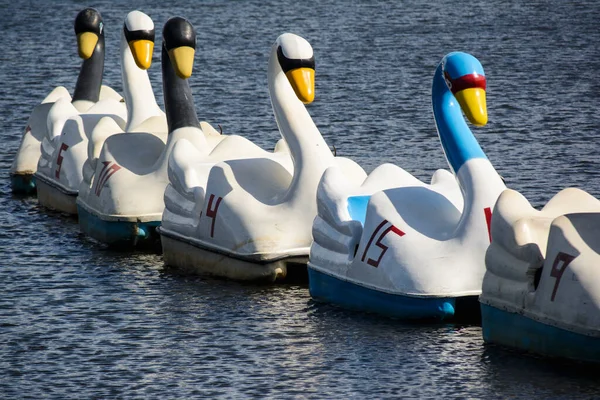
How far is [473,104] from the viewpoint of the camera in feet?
41.7

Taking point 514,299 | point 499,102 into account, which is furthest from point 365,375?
point 499,102

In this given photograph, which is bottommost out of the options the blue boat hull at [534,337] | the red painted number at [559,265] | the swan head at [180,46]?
the blue boat hull at [534,337]

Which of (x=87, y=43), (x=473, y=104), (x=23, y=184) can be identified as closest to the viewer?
(x=473, y=104)

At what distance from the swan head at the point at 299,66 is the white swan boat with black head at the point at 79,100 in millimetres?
5648

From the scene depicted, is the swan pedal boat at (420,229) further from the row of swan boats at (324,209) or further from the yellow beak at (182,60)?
the yellow beak at (182,60)

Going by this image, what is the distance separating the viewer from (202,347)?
485 inches

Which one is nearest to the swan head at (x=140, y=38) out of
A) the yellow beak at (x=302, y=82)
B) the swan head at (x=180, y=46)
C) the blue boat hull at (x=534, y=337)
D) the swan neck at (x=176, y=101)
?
the swan neck at (x=176, y=101)

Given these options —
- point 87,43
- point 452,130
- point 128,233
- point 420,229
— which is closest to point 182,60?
point 128,233

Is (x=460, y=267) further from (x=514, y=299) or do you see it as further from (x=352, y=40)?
(x=352, y=40)

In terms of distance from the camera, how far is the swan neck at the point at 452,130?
12.7m

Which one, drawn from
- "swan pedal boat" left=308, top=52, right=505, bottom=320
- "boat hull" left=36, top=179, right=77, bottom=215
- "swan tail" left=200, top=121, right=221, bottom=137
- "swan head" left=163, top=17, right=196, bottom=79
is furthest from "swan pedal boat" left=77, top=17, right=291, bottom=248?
"swan pedal boat" left=308, top=52, right=505, bottom=320

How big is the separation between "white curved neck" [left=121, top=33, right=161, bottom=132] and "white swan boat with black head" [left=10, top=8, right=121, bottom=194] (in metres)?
1.36

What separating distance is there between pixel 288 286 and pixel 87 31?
7.04m

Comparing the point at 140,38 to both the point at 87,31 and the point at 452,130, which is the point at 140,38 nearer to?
the point at 87,31
